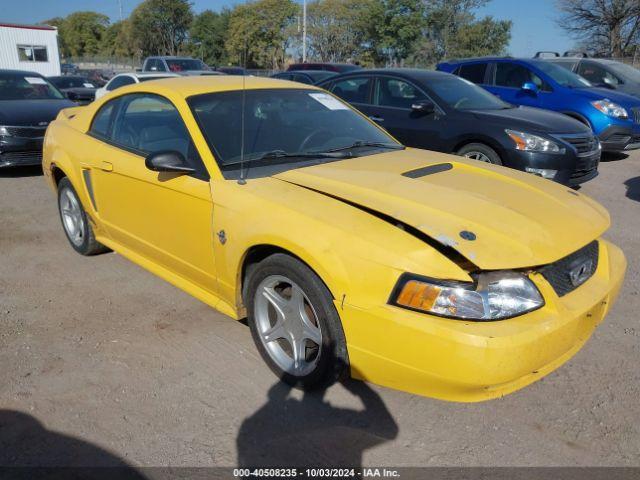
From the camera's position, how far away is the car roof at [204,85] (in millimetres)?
3453

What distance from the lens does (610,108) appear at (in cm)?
858

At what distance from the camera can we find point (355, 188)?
8.85 feet

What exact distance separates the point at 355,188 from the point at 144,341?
161 centimetres

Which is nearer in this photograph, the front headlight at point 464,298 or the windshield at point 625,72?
the front headlight at point 464,298

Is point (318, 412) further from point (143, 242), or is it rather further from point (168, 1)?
point (168, 1)

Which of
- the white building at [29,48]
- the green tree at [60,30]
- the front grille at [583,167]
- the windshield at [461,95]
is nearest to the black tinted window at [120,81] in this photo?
the windshield at [461,95]

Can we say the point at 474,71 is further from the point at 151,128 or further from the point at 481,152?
the point at 151,128

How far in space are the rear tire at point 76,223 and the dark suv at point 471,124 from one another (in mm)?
3891

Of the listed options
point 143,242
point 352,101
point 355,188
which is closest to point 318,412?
point 355,188

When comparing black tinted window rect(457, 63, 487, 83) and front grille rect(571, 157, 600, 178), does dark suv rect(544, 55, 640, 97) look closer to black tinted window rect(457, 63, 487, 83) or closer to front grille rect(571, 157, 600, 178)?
black tinted window rect(457, 63, 487, 83)

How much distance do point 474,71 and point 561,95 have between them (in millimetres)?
1572

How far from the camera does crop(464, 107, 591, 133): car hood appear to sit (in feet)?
19.5

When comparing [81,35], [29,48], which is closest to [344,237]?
[29,48]

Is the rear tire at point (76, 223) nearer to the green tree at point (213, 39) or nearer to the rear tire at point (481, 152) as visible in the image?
the rear tire at point (481, 152)
